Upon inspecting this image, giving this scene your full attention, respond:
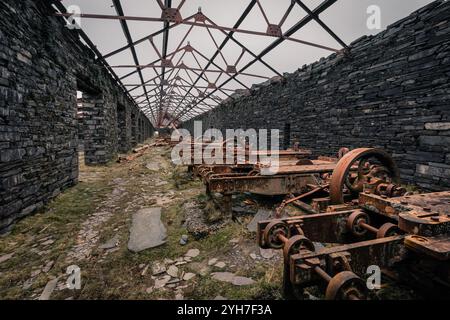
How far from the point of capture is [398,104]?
6.10m

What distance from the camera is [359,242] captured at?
1.92 meters

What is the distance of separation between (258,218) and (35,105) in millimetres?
4956

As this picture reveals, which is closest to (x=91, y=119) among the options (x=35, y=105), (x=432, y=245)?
(x=35, y=105)

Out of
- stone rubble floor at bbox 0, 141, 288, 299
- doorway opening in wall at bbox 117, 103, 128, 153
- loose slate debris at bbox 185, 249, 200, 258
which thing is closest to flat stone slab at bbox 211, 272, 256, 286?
stone rubble floor at bbox 0, 141, 288, 299

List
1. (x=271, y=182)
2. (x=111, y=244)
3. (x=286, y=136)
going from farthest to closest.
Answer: (x=286, y=136)
(x=271, y=182)
(x=111, y=244)

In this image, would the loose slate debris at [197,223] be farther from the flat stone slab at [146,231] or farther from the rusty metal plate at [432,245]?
the rusty metal plate at [432,245]

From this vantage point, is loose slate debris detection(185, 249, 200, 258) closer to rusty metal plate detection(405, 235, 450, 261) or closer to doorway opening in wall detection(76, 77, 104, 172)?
rusty metal plate detection(405, 235, 450, 261)

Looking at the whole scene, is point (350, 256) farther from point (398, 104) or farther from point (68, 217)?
point (398, 104)

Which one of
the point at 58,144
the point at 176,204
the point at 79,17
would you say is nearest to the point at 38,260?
the point at 176,204

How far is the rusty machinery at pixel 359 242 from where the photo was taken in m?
1.51

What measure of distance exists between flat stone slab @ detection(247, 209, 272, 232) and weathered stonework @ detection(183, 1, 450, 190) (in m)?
4.00

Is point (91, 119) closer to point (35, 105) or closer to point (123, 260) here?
point (35, 105)

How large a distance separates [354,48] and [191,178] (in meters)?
6.85

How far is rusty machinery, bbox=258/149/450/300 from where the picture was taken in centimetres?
151
